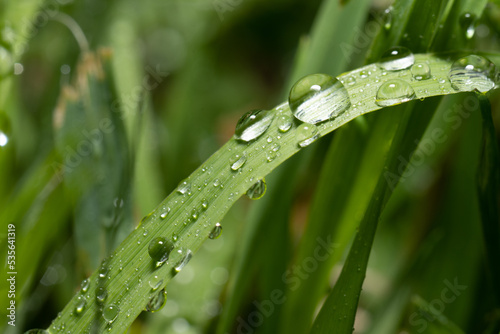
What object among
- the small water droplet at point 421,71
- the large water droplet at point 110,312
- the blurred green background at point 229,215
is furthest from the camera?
the blurred green background at point 229,215

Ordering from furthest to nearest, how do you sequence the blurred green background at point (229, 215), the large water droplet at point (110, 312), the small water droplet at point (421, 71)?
the blurred green background at point (229, 215), the small water droplet at point (421, 71), the large water droplet at point (110, 312)

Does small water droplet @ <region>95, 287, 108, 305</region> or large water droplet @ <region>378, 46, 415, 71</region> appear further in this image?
large water droplet @ <region>378, 46, 415, 71</region>

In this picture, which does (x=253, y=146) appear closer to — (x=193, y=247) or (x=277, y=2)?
(x=193, y=247)

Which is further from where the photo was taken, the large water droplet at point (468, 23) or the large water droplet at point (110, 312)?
the large water droplet at point (468, 23)

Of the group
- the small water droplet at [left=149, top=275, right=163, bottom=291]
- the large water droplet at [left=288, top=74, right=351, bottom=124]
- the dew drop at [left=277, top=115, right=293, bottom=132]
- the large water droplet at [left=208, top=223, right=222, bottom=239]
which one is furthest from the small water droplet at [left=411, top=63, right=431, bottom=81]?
the small water droplet at [left=149, top=275, right=163, bottom=291]

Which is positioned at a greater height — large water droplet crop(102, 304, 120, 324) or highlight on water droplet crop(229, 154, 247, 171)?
highlight on water droplet crop(229, 154, 247, 171)

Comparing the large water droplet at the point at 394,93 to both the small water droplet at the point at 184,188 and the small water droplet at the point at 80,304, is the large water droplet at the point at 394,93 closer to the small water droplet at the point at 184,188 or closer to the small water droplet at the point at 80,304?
the small water droplet at the point at 184,188

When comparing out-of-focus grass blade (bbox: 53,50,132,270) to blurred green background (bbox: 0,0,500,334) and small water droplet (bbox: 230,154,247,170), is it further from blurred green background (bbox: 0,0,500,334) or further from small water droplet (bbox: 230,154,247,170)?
small water droplet (bbox: 230,154,247,170)

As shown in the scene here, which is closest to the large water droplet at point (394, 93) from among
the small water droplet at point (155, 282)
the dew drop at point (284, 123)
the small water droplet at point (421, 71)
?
the small water droplet at point (421, 71)
